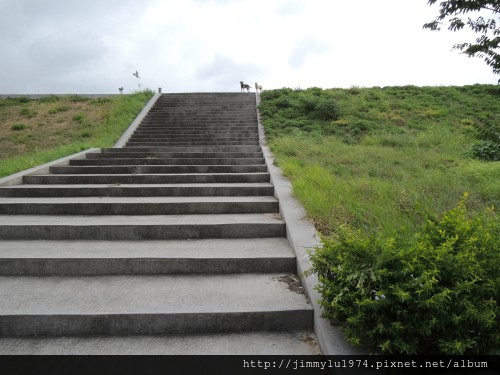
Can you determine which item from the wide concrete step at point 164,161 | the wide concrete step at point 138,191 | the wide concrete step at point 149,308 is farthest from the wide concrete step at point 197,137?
the wide concrete step at point 149,308

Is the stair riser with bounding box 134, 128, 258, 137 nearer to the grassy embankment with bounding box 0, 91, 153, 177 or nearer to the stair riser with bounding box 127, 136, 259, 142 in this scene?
the stair riser with bounding box 127, 136, 259, 142

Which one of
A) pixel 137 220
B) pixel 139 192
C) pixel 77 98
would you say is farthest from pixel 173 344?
pixel 77 98

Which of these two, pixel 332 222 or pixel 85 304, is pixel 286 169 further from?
pixel 85 304

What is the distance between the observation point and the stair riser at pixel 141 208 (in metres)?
4.64

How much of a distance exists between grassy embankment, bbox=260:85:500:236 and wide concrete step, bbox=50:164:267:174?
743 mm

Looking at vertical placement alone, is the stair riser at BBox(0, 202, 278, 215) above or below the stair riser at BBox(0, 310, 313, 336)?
above

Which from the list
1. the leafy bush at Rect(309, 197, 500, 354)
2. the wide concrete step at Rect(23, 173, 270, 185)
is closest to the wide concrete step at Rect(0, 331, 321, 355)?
the leafy bush at Rect(309, 197, 500, 354)


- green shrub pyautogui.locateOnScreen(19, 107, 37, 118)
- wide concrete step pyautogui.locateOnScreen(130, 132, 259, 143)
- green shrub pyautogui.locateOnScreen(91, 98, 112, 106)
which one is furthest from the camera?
green shrub pyautogui.locateOnScreen(91, 98, 112, 106)

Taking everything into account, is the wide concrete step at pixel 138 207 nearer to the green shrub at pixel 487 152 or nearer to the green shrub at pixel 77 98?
→ the green shrub at pixel 487 152

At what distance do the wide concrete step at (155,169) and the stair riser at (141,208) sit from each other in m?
2.03

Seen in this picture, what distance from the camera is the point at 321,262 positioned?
7.72ft

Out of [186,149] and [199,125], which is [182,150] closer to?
[186,149]

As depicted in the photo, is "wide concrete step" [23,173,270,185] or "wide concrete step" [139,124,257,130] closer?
"wide concrete step" [23,173,270,185]

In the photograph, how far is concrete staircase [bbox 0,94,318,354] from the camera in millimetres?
2545
